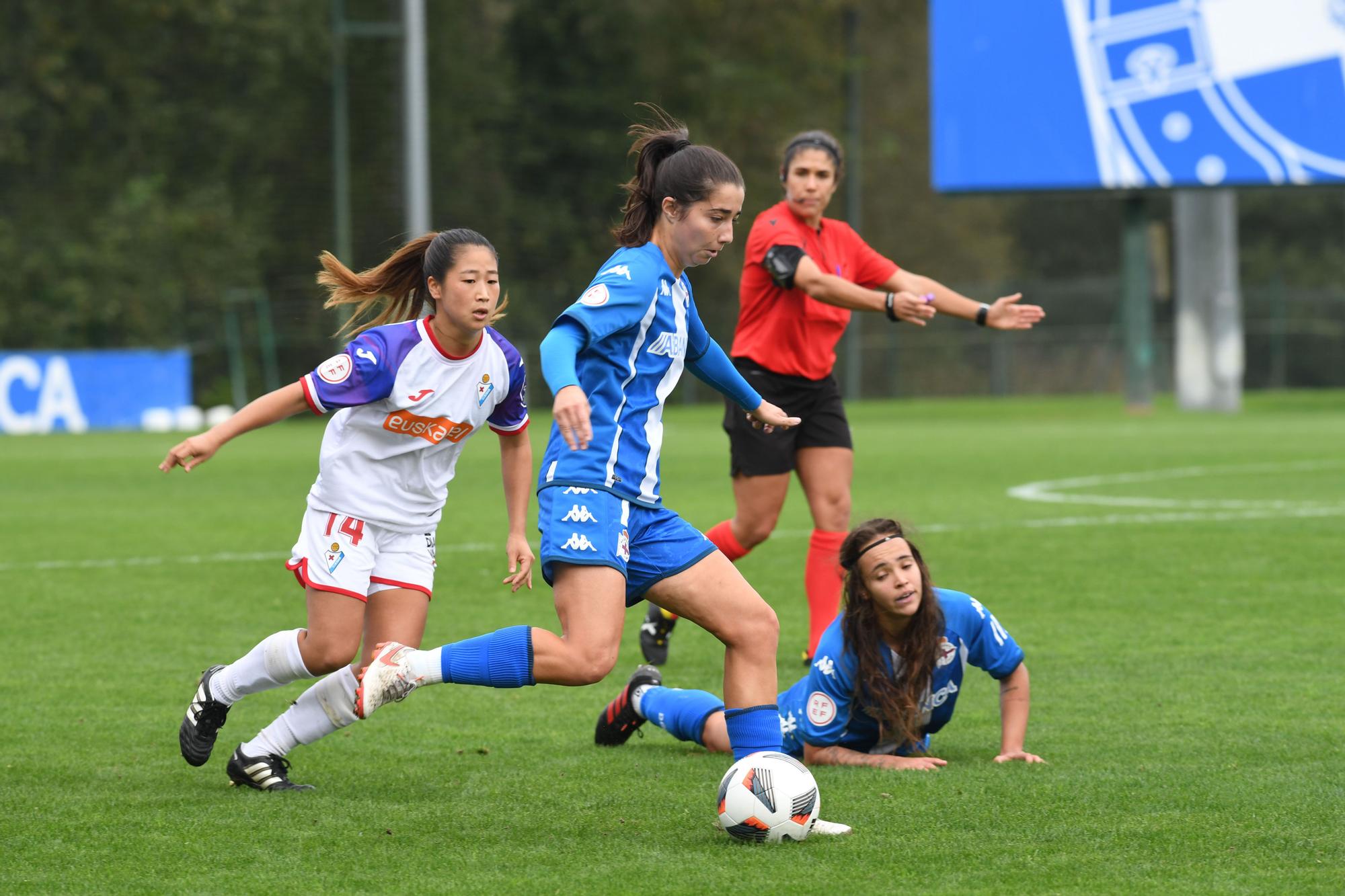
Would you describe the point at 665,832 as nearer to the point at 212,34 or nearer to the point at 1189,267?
the point at 1189,267

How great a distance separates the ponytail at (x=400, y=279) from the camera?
15.9ft

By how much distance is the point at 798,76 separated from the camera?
132 feet

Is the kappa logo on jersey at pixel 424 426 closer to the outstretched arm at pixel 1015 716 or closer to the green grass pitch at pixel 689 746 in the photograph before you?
the green grass pitch at pixel 689 746

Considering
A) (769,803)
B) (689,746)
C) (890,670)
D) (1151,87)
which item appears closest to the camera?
(769,803)

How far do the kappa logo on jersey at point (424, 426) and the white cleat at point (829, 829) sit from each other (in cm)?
145

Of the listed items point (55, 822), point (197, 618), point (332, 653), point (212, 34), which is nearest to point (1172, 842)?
point (332, 653)

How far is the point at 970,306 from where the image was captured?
6809mm

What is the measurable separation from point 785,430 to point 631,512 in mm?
2596

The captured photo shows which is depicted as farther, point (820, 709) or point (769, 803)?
point (820, 709)

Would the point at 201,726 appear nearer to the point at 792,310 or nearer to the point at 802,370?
the point at 802,370

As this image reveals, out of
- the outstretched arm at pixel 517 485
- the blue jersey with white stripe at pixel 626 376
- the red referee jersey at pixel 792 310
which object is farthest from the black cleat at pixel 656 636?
the blue jersey with white stripe at pixel 626 376

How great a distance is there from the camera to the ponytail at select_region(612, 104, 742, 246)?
14.5 ft

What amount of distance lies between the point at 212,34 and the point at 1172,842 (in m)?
32.9

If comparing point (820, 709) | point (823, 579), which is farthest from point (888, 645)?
point (823, 579)
